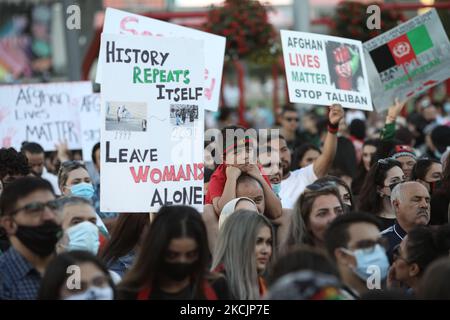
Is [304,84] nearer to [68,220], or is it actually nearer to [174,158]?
[174,158]

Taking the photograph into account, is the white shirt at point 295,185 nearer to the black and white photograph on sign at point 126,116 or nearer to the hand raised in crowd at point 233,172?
the hand raised in crowd at point 233,172

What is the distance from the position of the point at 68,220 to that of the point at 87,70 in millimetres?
12913

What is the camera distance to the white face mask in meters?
4.71

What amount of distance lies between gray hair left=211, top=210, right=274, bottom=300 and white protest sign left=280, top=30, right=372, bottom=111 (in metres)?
3.37

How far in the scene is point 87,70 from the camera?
739 inches

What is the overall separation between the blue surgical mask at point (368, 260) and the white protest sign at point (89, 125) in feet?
22.6

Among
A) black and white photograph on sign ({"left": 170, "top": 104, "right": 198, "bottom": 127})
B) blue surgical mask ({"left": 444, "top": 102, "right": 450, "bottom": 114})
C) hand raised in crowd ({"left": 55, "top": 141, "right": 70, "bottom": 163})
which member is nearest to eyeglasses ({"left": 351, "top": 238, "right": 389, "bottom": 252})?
black and white photograph on sign ({"left": 170, "top": 104, "right": 198, "bottom": 127})

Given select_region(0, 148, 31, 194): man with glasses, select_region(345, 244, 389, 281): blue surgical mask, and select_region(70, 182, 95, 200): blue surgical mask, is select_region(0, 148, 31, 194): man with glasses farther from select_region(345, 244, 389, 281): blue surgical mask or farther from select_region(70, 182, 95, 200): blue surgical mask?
select_region(345, 244, 389, 281): blue surgical mask

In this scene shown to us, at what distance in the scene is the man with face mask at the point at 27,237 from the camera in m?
5.19

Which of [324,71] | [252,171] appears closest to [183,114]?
[252,171]

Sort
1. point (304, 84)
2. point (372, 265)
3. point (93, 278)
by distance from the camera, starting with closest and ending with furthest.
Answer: point (93, 278) → point (372, 265) → point (304, 84)

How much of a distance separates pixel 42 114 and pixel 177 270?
23.3 feet

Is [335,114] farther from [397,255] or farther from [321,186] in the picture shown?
[397,255]
